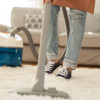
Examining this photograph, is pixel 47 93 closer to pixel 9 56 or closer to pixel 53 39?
pixel 53 39

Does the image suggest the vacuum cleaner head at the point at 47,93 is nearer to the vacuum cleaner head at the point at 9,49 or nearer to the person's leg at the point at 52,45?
the person's leg at the point at 52,45

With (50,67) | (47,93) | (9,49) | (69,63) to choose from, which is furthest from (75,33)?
(9,49)

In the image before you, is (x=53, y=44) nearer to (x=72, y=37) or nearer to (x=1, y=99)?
(x=72, y=37)

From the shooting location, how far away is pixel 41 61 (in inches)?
40.1

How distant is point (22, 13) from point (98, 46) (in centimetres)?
141

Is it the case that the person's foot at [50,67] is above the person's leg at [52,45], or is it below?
below

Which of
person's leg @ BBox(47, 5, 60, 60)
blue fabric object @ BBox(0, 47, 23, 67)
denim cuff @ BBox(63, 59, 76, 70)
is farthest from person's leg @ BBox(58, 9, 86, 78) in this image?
blue fabric object @ BBox(0, 47, 23, 67)

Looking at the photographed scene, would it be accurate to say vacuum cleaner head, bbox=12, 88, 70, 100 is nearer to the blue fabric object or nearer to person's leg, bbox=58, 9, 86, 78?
person's leg, bbox=58, 9, 86, 78

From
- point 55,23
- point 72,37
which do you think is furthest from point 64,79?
point 55,23

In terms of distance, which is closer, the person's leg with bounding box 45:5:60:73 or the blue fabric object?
the person's leg with bounding box 45:5:60:73

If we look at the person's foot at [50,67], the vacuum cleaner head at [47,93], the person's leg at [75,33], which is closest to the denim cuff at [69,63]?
the person's leg at [75,33]

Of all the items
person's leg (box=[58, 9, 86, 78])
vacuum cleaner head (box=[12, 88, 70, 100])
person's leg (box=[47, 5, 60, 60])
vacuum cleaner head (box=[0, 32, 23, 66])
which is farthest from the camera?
vacuum cleaner head (box=[0, 32, 23, 66])

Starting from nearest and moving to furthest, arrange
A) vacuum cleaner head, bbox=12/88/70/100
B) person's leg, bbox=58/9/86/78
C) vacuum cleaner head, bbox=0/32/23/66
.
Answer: vacuum cleaner head, bbox=12/88/70/100 → person's leg, bbox=58/9/86/78 → vacuum cleaner head, bbox=0/32/23/66

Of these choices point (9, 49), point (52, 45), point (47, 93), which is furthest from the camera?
point (9, 49)
